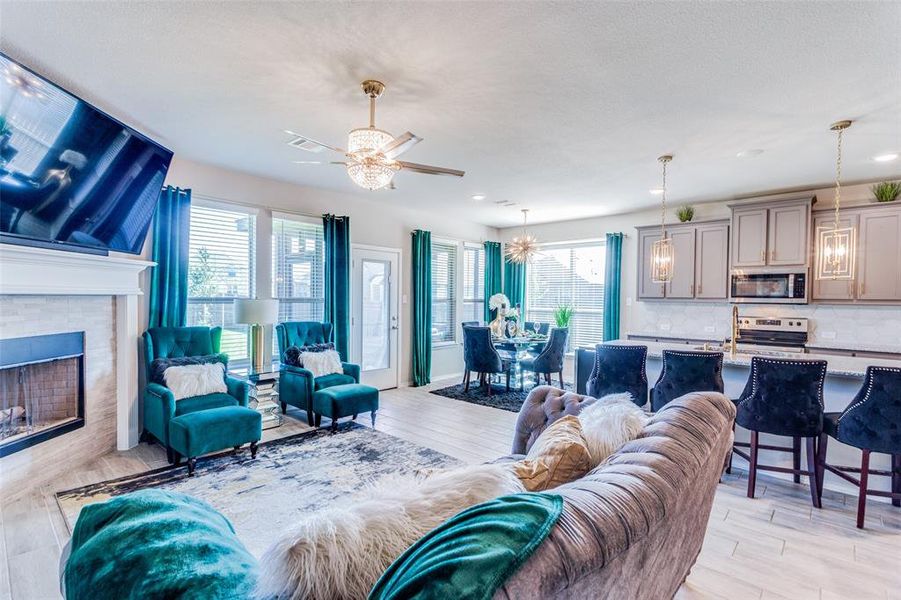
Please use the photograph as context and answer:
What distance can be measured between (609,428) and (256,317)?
3.64m

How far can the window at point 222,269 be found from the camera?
14.6 ft

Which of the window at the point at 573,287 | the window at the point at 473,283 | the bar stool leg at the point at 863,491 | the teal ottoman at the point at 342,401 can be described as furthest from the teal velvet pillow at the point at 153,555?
the window at the point at 573,287

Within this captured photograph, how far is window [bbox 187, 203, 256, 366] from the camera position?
4445 millimetres

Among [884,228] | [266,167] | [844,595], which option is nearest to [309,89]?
[266,167]

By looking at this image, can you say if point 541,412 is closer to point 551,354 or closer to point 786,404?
point 786,404

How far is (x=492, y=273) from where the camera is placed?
796cm

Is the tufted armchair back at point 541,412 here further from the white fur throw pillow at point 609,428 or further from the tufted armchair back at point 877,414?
the tufted armchair back at point 877,414

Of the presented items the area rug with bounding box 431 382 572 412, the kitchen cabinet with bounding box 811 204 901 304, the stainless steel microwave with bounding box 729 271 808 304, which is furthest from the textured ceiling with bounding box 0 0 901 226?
the area rug with bounding box 431 382 572 412

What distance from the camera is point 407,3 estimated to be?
193cm

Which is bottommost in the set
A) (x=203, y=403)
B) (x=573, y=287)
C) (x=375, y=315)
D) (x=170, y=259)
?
(x=203, y=403)

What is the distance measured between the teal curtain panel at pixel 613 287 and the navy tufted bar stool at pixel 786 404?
3.62 meters

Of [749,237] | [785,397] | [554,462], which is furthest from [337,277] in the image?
[749,237]

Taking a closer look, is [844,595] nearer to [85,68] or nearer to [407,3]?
[407,3]

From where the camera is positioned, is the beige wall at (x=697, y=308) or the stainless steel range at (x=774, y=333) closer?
the beige wall at (x=697, y=308)
